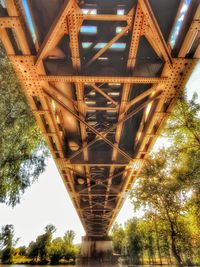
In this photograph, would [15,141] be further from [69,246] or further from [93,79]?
[69,246]

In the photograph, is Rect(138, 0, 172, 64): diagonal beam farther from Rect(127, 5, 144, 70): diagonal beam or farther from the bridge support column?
the bridge support column

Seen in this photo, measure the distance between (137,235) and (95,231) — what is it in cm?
3700

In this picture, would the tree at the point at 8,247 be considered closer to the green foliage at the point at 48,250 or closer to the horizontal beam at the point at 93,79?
the green foliage at the point at 48,250

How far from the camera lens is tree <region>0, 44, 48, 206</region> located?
40.8 feet

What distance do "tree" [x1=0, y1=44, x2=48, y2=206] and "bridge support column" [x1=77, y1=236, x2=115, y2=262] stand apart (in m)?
16.6

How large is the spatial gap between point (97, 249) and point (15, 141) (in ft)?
71.2

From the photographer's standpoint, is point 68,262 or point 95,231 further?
point 68,262

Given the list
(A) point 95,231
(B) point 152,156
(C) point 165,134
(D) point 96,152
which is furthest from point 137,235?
(D) point 96,152

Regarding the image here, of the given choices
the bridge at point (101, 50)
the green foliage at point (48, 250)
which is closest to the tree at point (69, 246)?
the green foliage at point (48, 250)

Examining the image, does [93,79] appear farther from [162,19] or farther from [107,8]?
[162,19]

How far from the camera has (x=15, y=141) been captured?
1388 centimetres

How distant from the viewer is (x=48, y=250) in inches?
3051

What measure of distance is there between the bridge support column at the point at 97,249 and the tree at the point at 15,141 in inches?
655

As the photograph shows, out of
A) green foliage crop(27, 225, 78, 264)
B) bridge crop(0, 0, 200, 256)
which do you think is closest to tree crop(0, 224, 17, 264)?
green foliage crop(27, 225, 78, 264)
